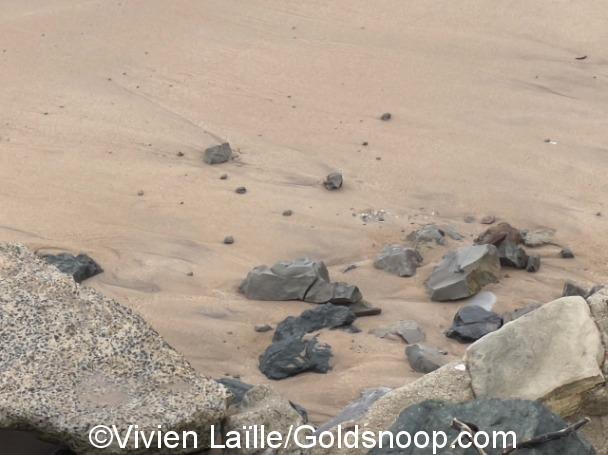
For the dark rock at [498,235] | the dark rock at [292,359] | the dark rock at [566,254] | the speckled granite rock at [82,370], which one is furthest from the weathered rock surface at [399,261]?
the speckled granite rock at [82,370]

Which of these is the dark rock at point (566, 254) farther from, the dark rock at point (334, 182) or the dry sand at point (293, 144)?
the dark rock at point (334, 182)

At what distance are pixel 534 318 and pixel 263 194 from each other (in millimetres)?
3074

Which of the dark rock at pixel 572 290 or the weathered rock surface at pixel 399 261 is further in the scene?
the weathered rock surface at pixel 399 261

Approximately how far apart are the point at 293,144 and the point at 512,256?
7.17 ft

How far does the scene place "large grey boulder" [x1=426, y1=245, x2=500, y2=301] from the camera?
18.1 feet

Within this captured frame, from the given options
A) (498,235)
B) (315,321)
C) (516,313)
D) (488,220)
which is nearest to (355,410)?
(315,321)

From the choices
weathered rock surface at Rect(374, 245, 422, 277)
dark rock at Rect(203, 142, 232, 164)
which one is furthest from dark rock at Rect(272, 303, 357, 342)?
dark rock at Rect(203, 142, 232, 164)

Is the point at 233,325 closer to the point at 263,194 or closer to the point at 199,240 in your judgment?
the point at 199,240

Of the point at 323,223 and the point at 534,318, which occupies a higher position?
the point at 534,318

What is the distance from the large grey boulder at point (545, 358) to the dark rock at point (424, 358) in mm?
861

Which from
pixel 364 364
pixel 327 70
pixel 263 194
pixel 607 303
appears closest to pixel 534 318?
pixel 607 303

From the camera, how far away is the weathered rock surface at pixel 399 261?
580 cm

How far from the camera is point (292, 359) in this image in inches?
188

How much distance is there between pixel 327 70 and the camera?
29.5ft
